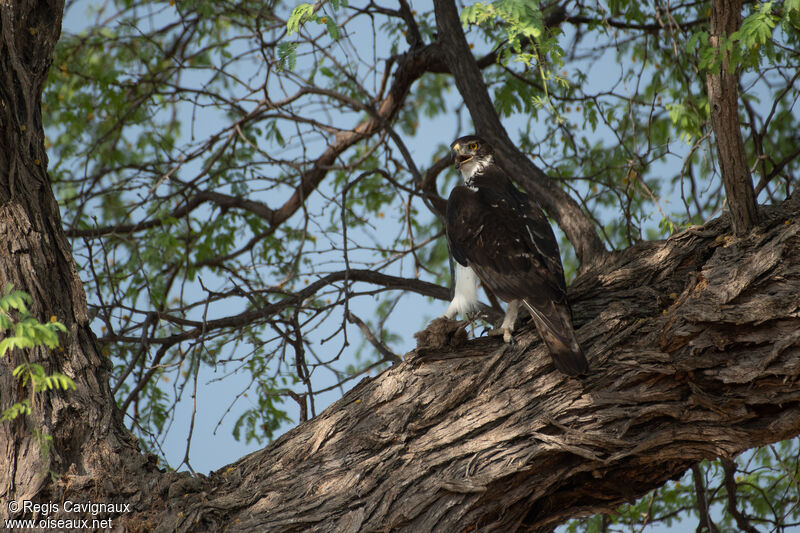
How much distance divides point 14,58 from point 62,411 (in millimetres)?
1539

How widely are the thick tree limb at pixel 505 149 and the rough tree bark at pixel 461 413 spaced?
86cm

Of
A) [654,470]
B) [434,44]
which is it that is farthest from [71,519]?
[434,44]

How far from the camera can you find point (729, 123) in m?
3.34

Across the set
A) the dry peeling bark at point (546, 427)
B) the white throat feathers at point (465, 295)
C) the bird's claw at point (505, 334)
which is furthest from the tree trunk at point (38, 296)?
the white throat feathers at point (465, 295)

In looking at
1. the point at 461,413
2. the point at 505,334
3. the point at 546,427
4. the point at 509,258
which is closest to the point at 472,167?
the point at 509,258

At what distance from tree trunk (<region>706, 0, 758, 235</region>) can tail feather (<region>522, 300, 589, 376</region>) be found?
87cm

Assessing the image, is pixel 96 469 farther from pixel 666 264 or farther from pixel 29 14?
pixel 666 264

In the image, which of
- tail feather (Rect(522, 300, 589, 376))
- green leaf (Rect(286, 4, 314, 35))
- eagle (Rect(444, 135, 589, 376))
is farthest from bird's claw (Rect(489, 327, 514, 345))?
green leaf (Rect(286, 4, 314, 35))

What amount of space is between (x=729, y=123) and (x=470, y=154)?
169cm

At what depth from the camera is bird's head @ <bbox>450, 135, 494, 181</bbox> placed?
4.70 m

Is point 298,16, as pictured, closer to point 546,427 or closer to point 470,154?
point 470,154

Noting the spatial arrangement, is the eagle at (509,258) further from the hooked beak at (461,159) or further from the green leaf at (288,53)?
the green leaf at (288,53)

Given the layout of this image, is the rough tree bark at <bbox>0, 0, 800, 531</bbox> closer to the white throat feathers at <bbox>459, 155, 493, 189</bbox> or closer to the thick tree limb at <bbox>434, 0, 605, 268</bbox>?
the thick tree limb at <bbox>434, 0, 605, 268</bbox>

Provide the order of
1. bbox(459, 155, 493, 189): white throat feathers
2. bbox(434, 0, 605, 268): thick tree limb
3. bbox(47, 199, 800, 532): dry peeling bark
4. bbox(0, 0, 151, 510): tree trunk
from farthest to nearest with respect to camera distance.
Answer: bbox(459, 155, 493, 189): white throat feathers
bbox(434, 0, 605, 268): thick tree limb
bbox(0, 0, 151, 510): tree trunk
bbox(47, 199, 800, 532): dry peeling bark
